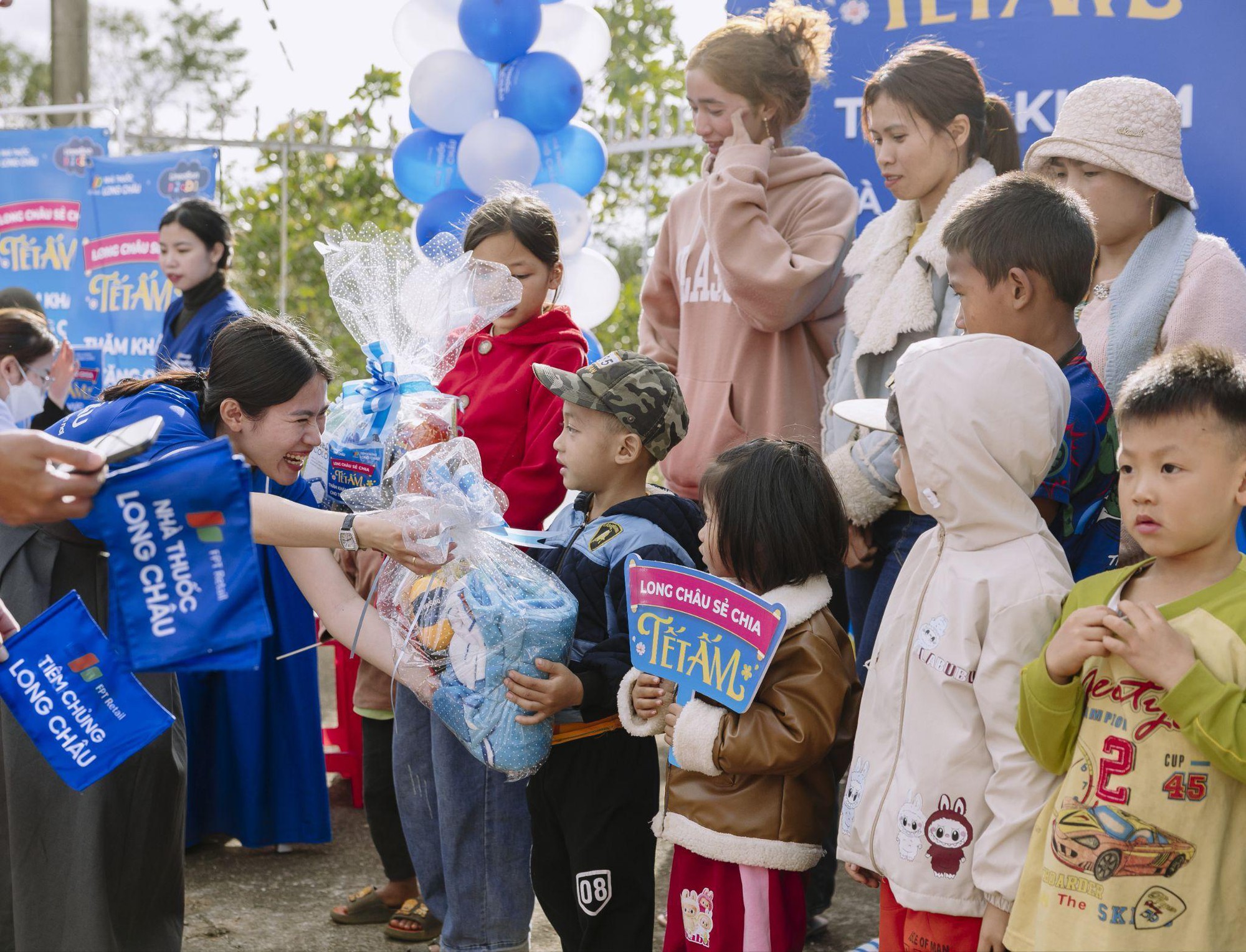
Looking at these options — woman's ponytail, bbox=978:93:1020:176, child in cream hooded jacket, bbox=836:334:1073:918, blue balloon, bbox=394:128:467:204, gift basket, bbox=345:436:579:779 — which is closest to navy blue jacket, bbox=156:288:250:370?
blue balloon, bbox=394:128:467:204

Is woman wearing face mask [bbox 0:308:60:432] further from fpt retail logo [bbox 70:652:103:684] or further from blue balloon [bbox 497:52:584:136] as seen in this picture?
fpt retail logo [bbox 70:652:103:684]

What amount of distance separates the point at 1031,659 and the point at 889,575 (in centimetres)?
69

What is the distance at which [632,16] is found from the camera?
9.05 m

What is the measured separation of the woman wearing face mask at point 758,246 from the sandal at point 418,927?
1360mm

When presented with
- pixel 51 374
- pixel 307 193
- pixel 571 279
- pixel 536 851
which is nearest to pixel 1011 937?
pixel 536 851

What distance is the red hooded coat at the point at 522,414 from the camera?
311 centimetres

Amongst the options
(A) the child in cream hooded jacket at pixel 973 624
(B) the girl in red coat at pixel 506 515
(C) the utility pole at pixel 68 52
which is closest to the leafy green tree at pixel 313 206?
(C) the utility pole at pixel 68 52

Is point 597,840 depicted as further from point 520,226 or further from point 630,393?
point 520,226

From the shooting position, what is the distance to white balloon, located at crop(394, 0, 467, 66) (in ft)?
16.5

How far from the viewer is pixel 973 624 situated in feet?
6.79

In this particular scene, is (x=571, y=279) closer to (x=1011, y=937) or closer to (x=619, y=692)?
(x=619, y=692)

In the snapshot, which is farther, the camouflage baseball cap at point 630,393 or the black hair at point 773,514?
the camouflage baseball cap at point 630,393

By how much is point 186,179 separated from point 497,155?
10.7 feet

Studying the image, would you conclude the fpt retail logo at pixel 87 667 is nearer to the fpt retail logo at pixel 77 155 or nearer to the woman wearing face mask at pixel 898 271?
the woman wearing face mask at pixel 898 271
